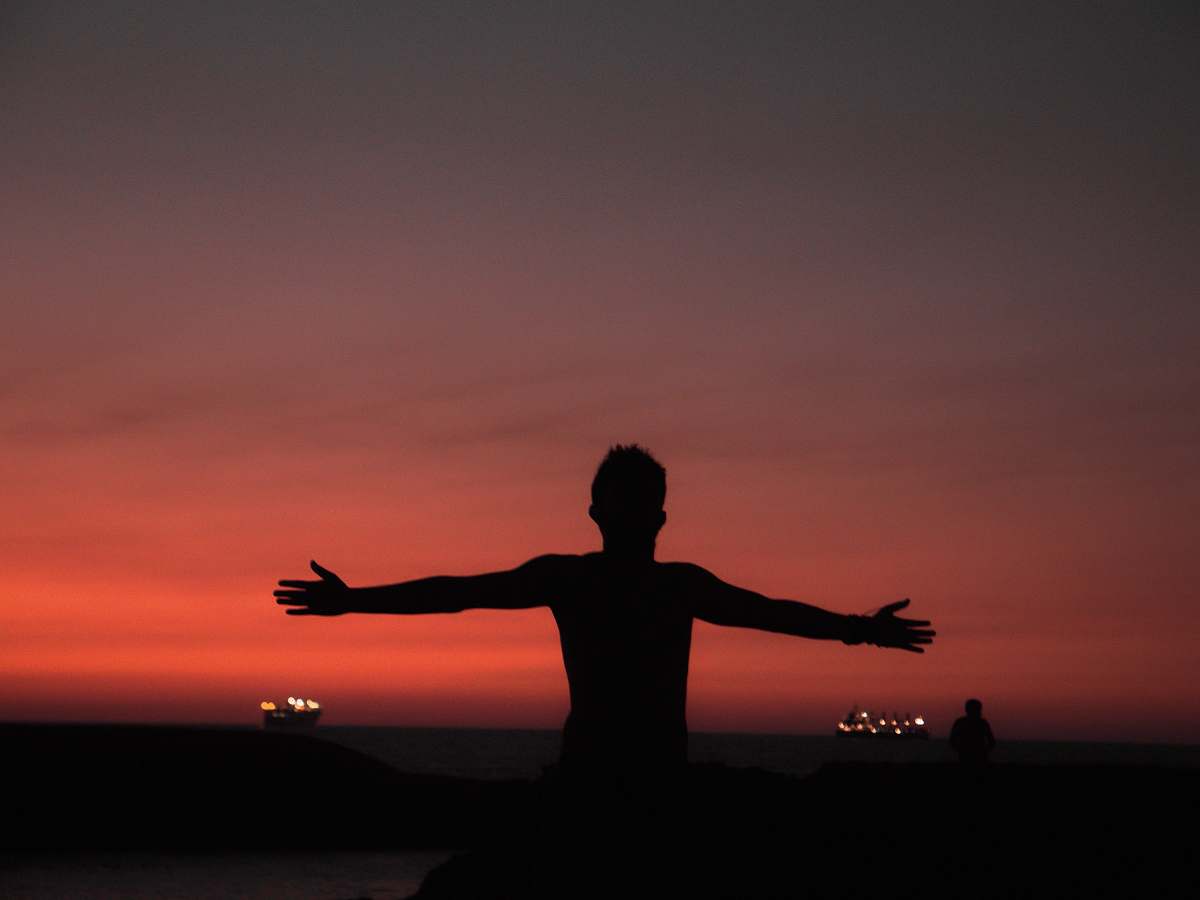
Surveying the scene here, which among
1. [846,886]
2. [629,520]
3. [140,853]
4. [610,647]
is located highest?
→ [629,520]

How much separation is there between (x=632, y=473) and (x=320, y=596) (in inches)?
48.6

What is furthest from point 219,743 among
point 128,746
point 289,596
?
point 289,596

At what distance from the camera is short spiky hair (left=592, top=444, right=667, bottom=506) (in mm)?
4465

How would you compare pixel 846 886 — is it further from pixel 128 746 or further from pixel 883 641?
pixel 128 746

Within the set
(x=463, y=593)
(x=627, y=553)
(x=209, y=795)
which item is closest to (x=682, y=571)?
(x=627, y=553)

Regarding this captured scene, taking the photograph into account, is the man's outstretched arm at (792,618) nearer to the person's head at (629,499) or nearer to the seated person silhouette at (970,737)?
the person's head at (629,499)

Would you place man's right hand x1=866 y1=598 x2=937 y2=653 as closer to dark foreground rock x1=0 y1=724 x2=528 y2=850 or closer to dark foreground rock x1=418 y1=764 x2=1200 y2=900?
dark foreground rock x1=418 y1=764 x2=1200 y2=900

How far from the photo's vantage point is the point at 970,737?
18.7m

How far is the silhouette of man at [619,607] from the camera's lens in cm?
446

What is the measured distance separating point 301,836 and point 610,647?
5128 cm

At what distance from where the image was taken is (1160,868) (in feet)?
16.1

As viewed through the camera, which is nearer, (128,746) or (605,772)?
(605,772)

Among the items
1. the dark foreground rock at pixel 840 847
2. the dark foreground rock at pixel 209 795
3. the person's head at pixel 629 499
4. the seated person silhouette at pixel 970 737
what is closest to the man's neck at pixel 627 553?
the person's head at pixel 629 499

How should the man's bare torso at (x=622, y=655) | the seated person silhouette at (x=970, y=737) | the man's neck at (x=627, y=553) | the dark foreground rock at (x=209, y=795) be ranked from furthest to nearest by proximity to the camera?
1. the dark foreground rock at (x=209, y=795)
2. the seated person silhouette at (x=970, y=737)
3. the man's neck at (x=627, y=553)
4. the man's bare torso at (x=622, y=655)
